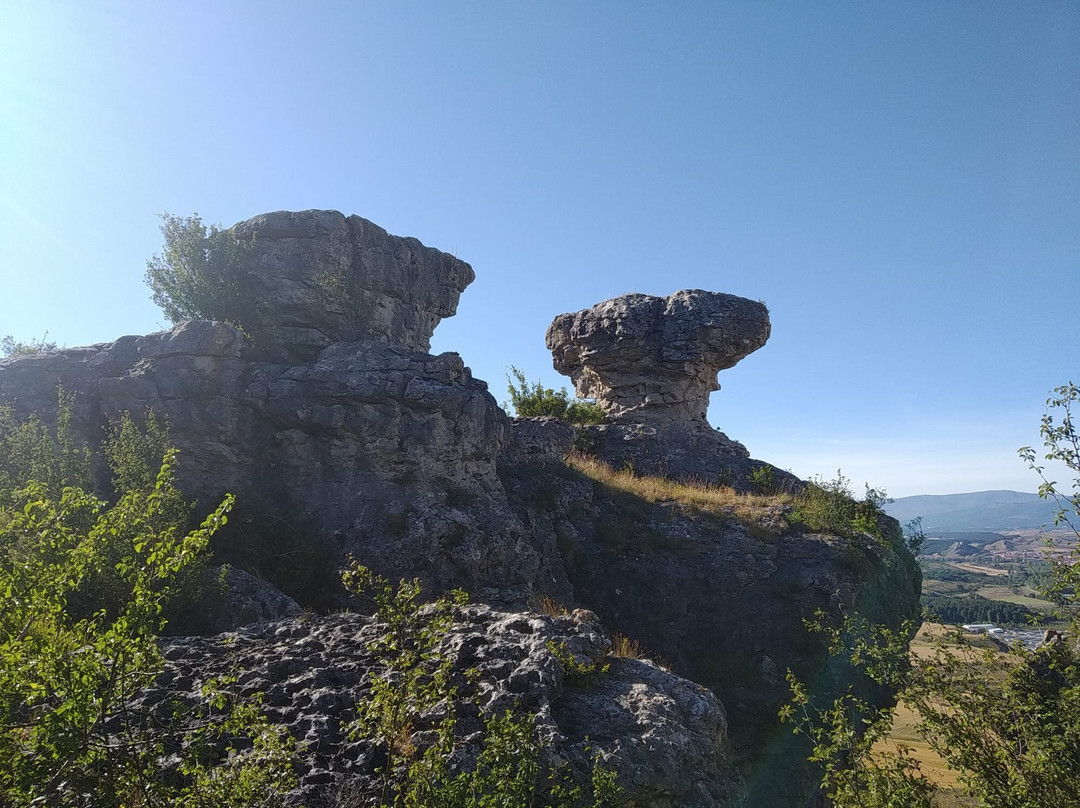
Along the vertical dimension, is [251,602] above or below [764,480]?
below

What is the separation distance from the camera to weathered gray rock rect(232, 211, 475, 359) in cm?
1477

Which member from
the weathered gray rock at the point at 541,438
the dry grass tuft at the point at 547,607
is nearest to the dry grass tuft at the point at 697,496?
the weathered gray rock at the point at 541,438

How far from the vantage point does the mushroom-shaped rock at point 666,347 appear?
2378 cm

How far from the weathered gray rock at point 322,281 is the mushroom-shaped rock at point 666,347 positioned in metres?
10.4

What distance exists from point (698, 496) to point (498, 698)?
460 inches

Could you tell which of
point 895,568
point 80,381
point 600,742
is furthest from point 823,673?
point 80,381

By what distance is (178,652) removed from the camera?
6.24 meters

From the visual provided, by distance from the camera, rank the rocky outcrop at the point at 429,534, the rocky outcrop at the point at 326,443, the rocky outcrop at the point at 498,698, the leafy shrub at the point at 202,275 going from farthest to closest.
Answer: the leafy shrub at the point at 202,275
the rocky outcrop at the point at 326,443
the rocky outcrop at the point at 429,534
the rocky outcrop at the point at 498,698

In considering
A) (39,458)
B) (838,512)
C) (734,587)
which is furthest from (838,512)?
(39,458)

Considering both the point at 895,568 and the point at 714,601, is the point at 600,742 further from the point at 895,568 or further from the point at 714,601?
the point at 895,568

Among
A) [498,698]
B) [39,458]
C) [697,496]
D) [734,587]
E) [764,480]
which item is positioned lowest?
[734,587]

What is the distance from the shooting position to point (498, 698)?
5.55m

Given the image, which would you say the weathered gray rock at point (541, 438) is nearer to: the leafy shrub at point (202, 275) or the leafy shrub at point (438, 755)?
the leafy shrub at point (202, 275)

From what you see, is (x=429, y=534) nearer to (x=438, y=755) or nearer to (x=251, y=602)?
(x=251, y=602)
